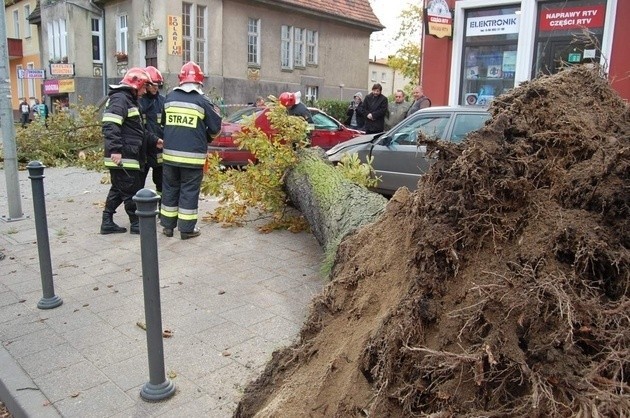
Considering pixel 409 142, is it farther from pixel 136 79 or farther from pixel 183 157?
pixel 136 79

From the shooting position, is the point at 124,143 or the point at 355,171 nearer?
the point at 355,171

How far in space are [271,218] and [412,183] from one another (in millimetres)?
2112

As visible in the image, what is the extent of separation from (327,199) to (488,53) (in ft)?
29.8

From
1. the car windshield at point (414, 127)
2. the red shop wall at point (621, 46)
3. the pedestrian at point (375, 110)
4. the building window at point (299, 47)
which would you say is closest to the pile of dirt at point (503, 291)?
the car windshield at point (414, 127)

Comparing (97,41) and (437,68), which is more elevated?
(97,41)

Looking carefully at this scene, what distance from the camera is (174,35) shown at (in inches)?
840

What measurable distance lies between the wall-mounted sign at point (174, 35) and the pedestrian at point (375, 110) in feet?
40.0

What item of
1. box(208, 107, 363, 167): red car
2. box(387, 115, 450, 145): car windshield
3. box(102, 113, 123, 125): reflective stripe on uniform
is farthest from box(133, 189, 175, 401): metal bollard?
box(208, 107, 363, 167): red car

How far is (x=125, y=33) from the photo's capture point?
2442 cm

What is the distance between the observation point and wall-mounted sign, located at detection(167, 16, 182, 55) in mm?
21188

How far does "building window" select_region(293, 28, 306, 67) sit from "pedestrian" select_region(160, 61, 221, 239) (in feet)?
69.5

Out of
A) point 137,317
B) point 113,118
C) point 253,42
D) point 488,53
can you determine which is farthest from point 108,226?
point 253,42

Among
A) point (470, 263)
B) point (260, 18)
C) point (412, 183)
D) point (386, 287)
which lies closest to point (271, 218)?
point (412, 183)

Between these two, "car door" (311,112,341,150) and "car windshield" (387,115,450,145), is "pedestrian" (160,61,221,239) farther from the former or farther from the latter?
"car door" (311,112,341,150)
